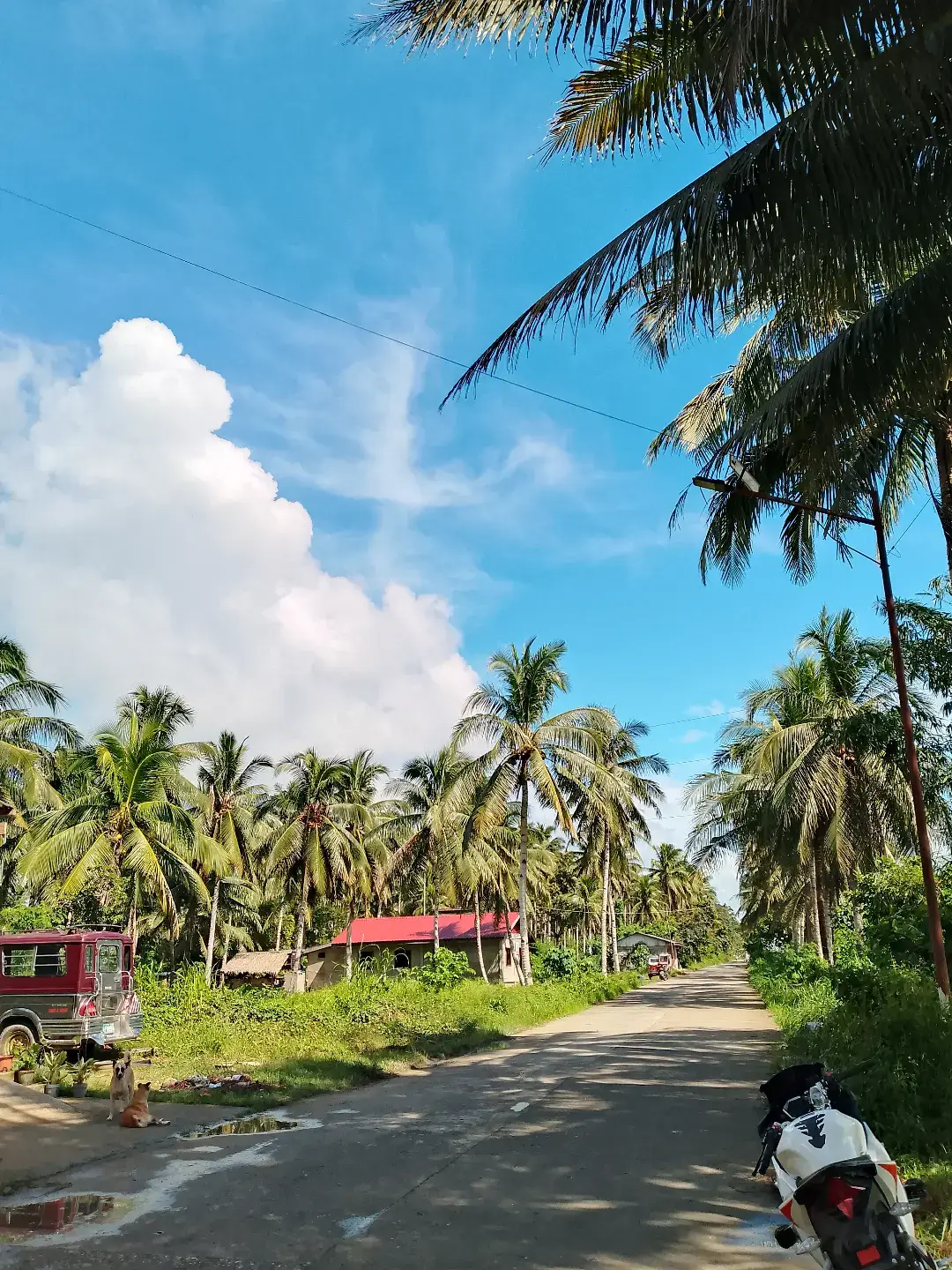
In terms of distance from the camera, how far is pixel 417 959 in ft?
151

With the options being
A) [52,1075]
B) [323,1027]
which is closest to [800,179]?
[52,1075]

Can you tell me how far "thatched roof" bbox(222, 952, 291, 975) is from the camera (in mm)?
45281

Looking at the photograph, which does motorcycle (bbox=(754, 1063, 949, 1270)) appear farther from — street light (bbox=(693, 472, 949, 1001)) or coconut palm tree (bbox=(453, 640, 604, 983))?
coconut palm tree (bbox=(453, 640, 604, 983))

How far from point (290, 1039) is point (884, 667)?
12717mm

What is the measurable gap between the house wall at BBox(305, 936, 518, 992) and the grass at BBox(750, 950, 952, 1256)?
34.6m

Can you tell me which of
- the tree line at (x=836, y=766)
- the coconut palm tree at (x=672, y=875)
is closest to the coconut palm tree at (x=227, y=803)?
the tree line at (x=836, y=766)

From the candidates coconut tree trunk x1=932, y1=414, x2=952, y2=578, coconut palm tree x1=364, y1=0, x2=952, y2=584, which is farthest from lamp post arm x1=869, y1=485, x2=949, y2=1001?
coconut palm tree x1=364, y1=0, x2=952, y2=584

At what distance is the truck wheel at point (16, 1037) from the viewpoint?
15797 millimetres

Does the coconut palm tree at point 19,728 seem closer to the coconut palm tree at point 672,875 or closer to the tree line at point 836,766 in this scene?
the tree line at point 836,766

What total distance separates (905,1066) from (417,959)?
41.3 m

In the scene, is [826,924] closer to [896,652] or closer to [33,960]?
[896,652]

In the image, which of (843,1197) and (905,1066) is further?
(905,1066)

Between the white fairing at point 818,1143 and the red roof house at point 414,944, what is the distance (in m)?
39.9

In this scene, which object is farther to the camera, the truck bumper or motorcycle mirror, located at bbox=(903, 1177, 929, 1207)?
the truck bumper
